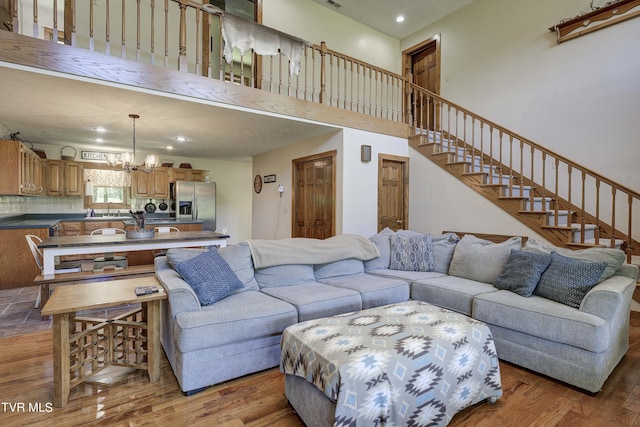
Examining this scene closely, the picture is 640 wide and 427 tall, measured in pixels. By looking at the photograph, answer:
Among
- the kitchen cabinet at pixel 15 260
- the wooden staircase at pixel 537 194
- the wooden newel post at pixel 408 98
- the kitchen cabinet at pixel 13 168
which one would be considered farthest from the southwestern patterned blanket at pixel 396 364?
the kitchen cabinet at pixel 13 168

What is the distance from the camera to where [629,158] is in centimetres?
433

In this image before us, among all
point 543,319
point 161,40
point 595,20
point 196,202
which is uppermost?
point 161,40

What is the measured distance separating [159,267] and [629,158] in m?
5.89

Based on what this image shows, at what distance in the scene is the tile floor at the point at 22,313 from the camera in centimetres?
316

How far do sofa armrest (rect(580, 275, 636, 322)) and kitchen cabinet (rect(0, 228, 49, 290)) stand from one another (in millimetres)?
6597

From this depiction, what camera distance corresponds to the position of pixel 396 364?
1583 mm

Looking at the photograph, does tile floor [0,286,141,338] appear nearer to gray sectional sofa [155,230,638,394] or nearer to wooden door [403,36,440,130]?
gray sectional sofa [155,230,638,394]

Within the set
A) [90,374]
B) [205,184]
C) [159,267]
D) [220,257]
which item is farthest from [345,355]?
[205,184]

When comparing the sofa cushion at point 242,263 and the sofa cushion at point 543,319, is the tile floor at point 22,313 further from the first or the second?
the sofa cushion at point 543,319

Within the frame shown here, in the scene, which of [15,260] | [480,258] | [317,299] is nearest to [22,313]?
[15,260]

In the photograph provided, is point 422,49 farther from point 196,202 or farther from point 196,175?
point 196,202

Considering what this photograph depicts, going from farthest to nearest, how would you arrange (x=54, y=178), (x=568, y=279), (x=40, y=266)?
(x=54, y=178) < (x=40, y=266) < (x=568, y=279)

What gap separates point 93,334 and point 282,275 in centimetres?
151

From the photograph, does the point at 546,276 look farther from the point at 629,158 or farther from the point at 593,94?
the point at 593,94
